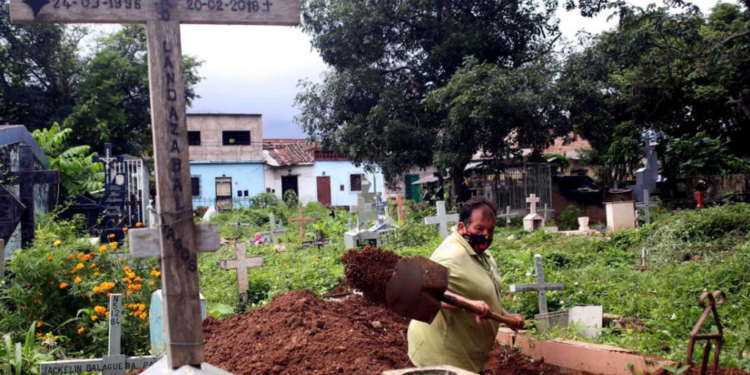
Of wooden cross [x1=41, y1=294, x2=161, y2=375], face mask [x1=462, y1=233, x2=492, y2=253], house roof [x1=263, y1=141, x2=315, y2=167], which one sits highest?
house roof [x1=263, y1=141, x2=315, y2=167]

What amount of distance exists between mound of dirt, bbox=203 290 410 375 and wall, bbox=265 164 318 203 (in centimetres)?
3392

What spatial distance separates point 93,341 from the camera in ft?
20.4

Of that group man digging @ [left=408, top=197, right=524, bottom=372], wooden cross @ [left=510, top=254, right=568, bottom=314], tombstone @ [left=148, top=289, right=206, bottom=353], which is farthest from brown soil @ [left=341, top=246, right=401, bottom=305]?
man digging @ [left=408, top=197, right=524, bottom=372]

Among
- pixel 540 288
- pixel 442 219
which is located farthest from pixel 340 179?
pixel 540 288

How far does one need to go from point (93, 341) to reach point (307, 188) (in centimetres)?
3442

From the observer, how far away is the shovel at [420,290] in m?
3.48

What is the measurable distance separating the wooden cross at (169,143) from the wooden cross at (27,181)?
23.7 feet

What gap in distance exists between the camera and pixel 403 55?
21.3 m

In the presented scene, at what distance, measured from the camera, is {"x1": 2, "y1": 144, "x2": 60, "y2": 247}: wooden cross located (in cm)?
973

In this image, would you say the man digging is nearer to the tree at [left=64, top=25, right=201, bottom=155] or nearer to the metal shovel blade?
the metal shovel blade

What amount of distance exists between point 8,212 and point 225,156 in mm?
30566

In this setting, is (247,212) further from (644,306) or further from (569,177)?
(644,306)

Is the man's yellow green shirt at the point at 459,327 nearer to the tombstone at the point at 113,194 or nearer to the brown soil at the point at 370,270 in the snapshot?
the brown soil at the point at 370,270

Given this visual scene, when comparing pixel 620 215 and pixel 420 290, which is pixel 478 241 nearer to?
pixel 420 290
